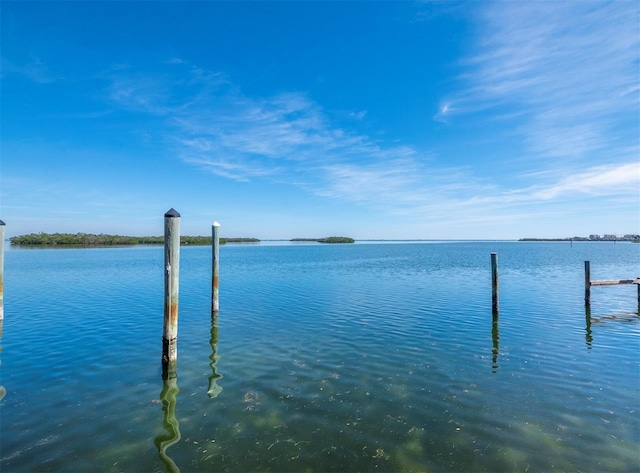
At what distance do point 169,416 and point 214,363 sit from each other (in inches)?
134

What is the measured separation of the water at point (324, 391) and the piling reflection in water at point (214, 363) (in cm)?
7

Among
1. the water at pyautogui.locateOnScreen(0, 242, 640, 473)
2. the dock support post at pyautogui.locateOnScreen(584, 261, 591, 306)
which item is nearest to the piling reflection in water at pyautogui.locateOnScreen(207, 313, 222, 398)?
the water at pyautogui.locateOnScreen(0, 242, 640, 473)

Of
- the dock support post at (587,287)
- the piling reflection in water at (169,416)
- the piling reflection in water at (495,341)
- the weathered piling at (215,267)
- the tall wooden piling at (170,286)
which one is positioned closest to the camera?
the piling reflection in water at (169,416)

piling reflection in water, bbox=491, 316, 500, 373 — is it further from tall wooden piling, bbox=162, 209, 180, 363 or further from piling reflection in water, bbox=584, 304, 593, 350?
tall wooden piling, bbox=162, 209, 180, 363

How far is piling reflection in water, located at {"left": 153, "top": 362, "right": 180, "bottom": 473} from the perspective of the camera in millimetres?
6276

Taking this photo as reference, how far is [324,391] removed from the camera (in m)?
8.90

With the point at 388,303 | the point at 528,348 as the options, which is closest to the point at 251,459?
the point at 528,348

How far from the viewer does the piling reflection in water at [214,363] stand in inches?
354

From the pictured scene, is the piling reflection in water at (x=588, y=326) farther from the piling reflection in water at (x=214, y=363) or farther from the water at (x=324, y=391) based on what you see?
the piling reflection in water at (x=214, y=363)

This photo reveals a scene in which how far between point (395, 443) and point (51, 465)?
20.2ft

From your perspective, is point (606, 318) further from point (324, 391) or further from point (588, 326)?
point (324, 391)

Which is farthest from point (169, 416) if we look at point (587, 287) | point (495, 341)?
point (587, 287)

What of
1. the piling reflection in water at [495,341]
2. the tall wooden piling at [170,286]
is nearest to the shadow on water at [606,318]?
the piling reflection in water at [495,341]

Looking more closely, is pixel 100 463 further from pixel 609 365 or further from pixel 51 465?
pixel 609 365
